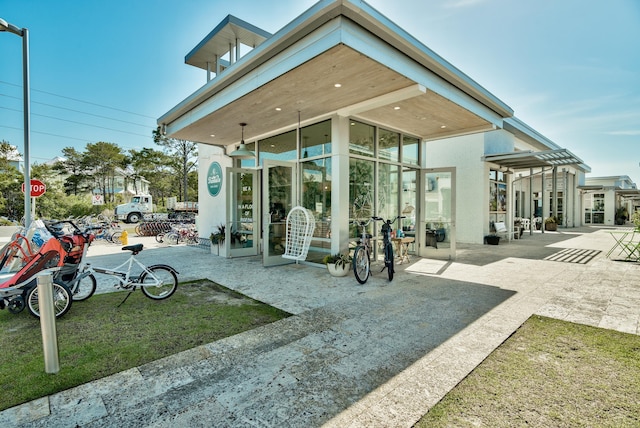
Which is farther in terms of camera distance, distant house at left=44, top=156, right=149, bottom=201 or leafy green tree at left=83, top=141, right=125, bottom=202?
distant house at left=44, top=156, right=149, bottom=201

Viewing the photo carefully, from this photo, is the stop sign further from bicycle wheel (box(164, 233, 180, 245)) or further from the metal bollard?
the metal bollard

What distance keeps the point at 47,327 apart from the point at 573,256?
9851mm

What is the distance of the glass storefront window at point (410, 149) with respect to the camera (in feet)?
25.3

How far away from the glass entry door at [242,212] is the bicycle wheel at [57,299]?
4.19 m

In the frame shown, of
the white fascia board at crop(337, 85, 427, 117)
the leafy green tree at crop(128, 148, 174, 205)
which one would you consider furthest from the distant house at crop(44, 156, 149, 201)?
the white fascia board at crop(337, 85, 427, 117)

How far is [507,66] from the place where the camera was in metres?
7.92

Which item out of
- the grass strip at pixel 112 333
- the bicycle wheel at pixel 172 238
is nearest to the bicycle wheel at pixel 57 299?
the grass strip at pixel 112 333

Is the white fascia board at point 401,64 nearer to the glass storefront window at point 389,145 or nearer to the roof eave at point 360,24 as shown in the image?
the roof eave at point 360,24

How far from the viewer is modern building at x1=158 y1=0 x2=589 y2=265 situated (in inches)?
153

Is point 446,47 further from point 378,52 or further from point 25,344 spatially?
point 25,344

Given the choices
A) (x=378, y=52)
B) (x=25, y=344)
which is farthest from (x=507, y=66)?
(x=25, y=344)

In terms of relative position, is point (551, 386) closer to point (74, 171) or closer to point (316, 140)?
point (316, 140)

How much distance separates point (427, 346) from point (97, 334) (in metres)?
3.10

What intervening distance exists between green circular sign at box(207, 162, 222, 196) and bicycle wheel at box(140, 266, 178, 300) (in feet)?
17.1
